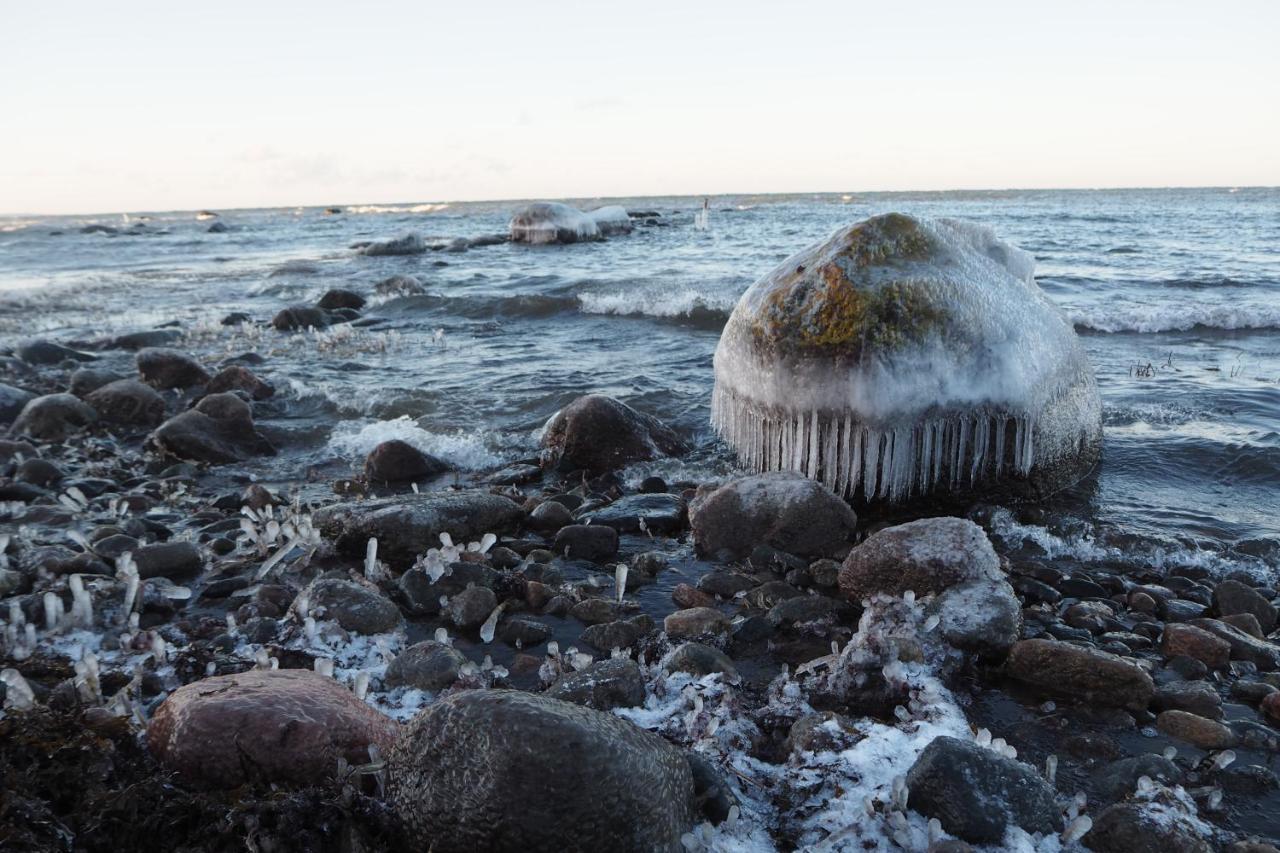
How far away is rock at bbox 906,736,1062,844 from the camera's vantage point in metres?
2.61

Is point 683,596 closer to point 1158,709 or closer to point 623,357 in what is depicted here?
point 1158,709

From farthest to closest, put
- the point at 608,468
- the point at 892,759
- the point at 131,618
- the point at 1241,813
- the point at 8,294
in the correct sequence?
1. the point at 8,294
2. the point at 608,468
3. the point at 131,618
4. the point at 892,759
5. the point at 1241,813

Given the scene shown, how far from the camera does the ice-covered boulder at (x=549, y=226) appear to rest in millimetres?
32844

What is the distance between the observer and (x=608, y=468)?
6750 mm

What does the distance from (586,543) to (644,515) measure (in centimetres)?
65

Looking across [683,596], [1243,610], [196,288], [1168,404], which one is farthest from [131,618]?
[196,288]

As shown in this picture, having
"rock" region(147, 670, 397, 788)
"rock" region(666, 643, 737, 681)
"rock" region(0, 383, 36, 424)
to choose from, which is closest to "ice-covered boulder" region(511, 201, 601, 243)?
"rock" region(0, 383, 36, 424)

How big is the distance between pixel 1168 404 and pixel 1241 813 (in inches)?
247

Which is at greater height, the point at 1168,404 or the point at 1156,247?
the point at 1156,247

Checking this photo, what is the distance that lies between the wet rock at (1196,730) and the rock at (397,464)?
5279 mm

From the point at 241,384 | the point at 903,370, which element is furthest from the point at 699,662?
the point at 241,384

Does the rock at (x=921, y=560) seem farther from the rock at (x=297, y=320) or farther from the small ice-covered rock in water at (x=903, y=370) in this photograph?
the rock at (x=297, y=320)

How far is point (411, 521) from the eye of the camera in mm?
5152

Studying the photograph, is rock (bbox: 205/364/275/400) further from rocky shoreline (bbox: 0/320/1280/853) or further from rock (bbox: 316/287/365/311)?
rock (bbox: 316/287/365/311)
